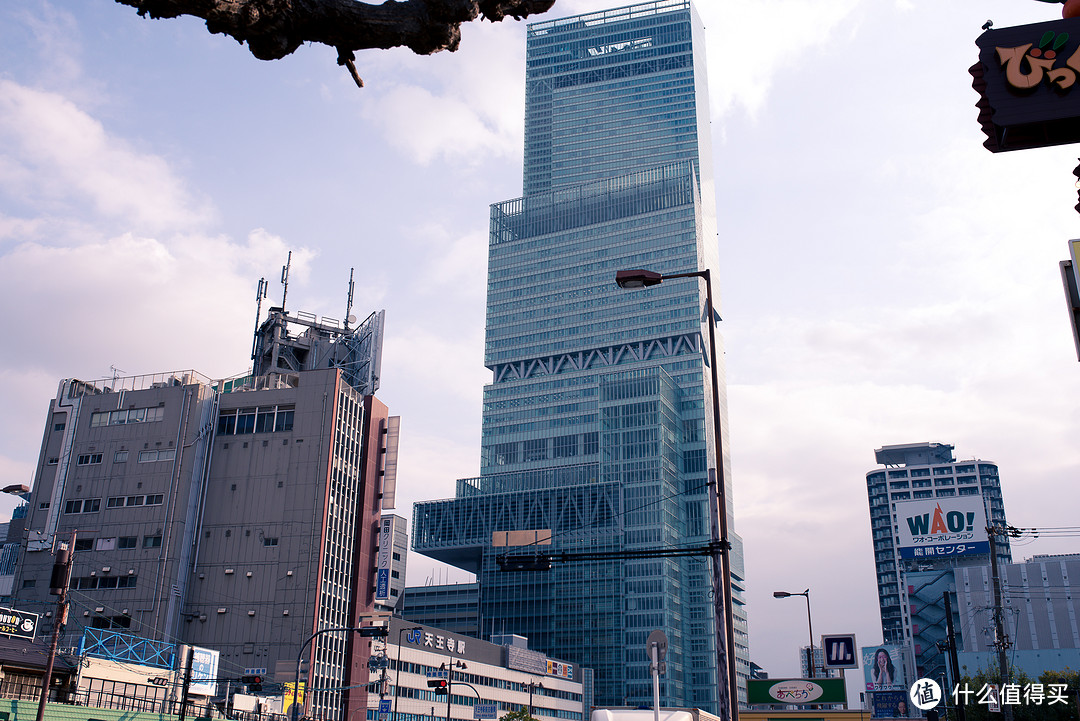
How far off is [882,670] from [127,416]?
13029 cm

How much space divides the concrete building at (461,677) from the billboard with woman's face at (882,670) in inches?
2113

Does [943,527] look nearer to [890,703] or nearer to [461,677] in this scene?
[890,703]

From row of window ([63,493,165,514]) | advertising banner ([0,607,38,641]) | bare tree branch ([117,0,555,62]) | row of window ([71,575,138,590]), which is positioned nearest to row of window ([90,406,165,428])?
row of window ([63,493,165,514])

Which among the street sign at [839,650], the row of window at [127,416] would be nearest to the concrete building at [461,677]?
the row of window at [127,416]

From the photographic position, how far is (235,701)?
2547 inches

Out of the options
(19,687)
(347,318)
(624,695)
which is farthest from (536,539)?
(19,687)

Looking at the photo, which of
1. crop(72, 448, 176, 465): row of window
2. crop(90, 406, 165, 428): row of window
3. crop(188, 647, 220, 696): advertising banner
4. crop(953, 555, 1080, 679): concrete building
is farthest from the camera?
crop(953, 555, 1080, 679): concrete building

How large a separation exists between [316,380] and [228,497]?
1456 cm

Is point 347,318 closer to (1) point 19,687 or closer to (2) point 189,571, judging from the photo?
(2) point 189,571

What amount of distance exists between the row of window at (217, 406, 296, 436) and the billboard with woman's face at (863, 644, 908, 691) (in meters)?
109

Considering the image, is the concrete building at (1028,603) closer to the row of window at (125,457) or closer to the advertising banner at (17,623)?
the row of window at (125,457)

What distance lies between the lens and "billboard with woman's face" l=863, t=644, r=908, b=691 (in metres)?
152

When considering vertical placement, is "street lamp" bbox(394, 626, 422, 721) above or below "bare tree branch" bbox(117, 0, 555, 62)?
below

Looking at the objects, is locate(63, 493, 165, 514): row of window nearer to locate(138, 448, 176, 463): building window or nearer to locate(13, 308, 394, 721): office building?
locate(13, 308, 394, 721): office building
